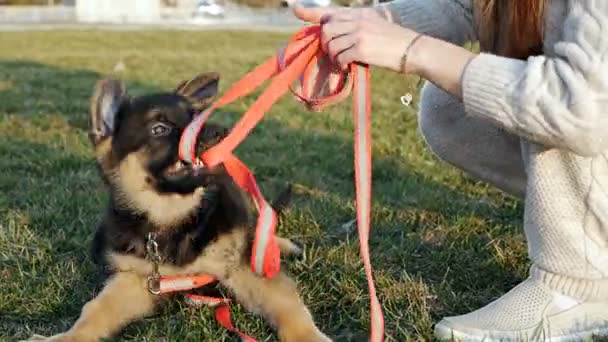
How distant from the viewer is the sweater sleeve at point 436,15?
2709 millimetres

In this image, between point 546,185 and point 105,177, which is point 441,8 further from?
point 105,177

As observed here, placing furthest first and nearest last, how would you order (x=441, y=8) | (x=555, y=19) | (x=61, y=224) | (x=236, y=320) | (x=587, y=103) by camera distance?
(x=61, y=224) → (x=441, y=8) → (x=236, y=320) → (x=555, y=19) → (x=587, y=103)

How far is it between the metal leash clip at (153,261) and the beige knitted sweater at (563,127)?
125cm

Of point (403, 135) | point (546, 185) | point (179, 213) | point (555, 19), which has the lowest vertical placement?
point (403, 135)

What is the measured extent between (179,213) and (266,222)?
0.71 m

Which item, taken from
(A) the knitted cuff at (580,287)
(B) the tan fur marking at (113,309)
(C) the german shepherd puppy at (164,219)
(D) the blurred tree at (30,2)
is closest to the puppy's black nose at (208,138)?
(C) the german shepherd puppy at (164,219)

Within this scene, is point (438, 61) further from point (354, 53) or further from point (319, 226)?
point (319, 226)

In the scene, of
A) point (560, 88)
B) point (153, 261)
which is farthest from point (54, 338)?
point (560, 88)

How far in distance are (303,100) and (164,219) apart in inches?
32.7

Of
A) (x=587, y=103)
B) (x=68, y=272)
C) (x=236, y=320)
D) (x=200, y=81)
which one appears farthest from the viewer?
(x=200, y=81)

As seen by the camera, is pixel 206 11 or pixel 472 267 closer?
pixel 472 267

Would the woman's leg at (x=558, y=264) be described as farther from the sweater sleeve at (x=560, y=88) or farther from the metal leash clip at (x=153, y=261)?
the metal leash clip at (x=153, y=261)

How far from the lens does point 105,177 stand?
3070 millimetres

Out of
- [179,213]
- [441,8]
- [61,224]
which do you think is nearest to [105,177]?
[179,213]
